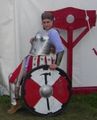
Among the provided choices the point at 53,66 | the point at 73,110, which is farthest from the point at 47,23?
the point at 73,110

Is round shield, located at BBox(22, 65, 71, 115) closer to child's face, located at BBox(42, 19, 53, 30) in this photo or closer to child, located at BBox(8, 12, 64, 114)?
child, located at BBox(8, 12, 64, 114)

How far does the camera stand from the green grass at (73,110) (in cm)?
700

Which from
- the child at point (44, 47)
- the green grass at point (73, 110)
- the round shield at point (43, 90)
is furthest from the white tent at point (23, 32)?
the round shield at point (43, 90)

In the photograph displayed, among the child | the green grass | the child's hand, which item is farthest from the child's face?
the green grass

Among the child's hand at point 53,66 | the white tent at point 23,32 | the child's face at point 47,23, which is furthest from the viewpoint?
the white tent at point 23,32

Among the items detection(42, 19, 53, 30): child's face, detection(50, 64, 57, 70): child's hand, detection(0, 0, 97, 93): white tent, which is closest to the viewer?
detection(50, 64, 57, 70): child's hand

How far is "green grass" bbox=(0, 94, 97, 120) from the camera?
7000 millimetres

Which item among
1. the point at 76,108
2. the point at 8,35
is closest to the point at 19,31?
the point at 8,35

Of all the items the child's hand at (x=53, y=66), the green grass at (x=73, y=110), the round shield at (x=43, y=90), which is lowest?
the green grass at (x=73, y=110)

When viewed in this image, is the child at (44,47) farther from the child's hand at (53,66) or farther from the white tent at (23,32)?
the white tent at (23,32)

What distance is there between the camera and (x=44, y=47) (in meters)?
7.07

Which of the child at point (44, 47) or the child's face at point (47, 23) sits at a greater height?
the child's face at point (47, 23)

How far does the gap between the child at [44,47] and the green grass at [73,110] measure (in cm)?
14

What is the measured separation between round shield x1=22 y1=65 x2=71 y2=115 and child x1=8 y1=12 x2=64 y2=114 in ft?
0.43
